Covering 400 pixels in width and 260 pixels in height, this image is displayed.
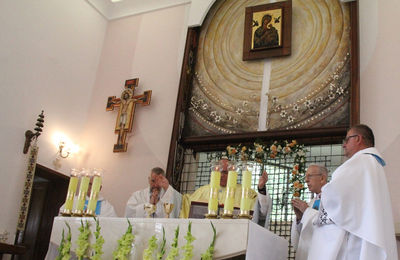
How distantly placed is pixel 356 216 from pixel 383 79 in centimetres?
323

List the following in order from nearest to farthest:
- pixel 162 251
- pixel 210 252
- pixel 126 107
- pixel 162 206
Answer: pixel 210 252 < pixel 162 251 < pixel 162 206 < pixel 126 107

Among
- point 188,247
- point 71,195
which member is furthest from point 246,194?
point 71,195

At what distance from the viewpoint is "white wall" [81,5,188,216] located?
786cm

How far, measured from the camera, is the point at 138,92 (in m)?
8.44

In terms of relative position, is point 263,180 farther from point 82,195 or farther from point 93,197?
point 82,195

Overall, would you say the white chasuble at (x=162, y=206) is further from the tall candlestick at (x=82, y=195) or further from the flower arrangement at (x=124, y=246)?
the flower arrangement at (x=124, y=246)

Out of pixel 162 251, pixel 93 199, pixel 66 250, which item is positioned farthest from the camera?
pixel 93 199

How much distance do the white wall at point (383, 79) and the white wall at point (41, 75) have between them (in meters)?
4.68

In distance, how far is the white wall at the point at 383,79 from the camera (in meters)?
6.01

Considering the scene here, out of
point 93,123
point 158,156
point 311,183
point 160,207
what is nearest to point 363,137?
point 311,183

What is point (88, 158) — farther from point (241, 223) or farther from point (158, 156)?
A: point (241, 223)

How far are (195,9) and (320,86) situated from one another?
8.86ft

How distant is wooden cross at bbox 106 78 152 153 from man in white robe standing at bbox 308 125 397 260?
4.68 m

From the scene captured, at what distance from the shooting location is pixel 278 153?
6816mm
